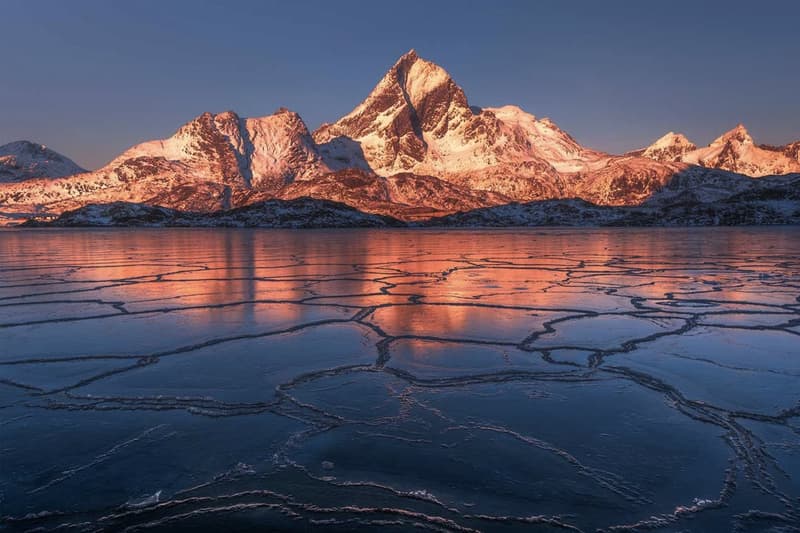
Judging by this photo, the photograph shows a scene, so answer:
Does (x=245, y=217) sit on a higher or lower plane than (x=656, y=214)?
lower

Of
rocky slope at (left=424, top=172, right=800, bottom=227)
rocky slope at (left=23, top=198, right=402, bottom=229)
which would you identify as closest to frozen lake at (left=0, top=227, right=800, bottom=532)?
rocky slope at (left=424, top=172, right=800, bottom=227)

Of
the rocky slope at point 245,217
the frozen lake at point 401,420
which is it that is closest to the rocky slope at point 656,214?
the rocky slope at point 245,217

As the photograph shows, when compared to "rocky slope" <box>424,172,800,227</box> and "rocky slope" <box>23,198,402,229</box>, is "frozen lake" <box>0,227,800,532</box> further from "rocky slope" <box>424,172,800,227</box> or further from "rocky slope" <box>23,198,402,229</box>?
"rocky slope" <box>23,198,402,229</box>

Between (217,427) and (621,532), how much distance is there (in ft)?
10.5

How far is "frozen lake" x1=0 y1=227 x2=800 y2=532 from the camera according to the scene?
10.6ft

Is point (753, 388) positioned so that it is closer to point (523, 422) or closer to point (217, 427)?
point (523, 422)

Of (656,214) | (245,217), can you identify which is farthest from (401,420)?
(245,217)

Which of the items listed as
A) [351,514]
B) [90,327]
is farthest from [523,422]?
[90,327]

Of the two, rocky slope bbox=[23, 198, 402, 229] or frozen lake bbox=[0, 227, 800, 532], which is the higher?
rocky slope bbox=[23, 198, 402, 229]

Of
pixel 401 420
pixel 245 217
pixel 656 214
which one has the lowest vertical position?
pixel 401 420

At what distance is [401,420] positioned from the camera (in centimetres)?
451

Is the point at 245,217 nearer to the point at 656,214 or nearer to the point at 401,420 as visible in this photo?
the point at 656,214

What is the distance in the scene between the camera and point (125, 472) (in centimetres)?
367

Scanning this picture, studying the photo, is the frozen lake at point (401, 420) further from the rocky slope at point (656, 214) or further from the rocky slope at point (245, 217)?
the rocky slope at point (245, 217)
